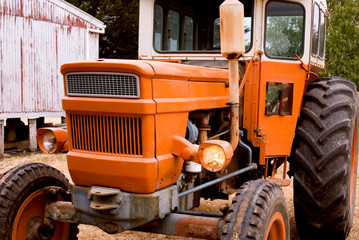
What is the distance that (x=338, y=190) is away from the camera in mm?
3844

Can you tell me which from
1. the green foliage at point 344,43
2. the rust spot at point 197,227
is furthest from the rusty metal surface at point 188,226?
the green foliage at point 344,43

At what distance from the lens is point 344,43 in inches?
846

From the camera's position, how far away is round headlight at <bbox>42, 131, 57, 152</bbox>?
367cm

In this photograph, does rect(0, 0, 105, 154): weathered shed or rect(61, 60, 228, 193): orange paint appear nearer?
rect(61, 60, 228, 193): orange paint

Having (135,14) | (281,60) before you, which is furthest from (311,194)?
(135,14)

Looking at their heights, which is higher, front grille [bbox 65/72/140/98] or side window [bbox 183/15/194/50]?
side window [bbox 183/15/194/50]

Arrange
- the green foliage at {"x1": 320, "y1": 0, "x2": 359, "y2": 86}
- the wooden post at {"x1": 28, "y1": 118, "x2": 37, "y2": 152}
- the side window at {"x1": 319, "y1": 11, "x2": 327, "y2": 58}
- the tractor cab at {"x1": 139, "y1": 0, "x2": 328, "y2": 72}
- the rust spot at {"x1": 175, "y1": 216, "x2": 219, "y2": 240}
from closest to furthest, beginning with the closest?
the rust spot at {"x1": 175, "y1": 216, "x2": 219, "y2": 240} → the tractor cab at {"x1": 139, "y1": 0, "x2": 328, "y2": 72} → the side window at {"x1": 319, "y1": 11, "x2": 327, "y2": 58} → the wooden post at {"x1": 28, "y1": 118, "x2": 37, "y2": 152} → the green foliage at {"x1": 320, "y1": 0, "x2": 359, "y2": 86}

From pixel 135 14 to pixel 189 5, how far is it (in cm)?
1691

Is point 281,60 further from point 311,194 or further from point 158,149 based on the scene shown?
point 158,149

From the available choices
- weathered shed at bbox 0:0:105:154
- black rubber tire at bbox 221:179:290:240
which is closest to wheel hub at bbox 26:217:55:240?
black rubber tire at bbox 221:179:290:240

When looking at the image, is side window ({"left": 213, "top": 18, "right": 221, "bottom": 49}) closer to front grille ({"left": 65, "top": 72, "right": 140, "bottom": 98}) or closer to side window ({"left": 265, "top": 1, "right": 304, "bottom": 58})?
side window ({"left": 265, "top": 1, "right": 304, "bottom": 58})

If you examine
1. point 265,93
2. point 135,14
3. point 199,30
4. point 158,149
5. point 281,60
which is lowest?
point 158,149

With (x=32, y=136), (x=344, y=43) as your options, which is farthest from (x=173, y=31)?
(x=344, y=43)

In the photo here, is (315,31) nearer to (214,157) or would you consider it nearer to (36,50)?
(214,157)
